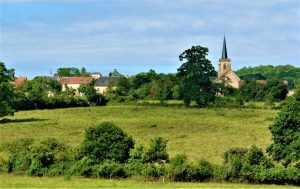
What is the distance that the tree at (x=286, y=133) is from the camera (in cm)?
3294

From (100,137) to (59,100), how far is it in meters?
67.2

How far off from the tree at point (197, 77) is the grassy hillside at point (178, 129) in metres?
12.3

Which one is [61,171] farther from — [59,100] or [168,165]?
[59,100]

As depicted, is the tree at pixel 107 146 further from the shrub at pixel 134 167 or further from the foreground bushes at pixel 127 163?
the shrub at pixel 134 167

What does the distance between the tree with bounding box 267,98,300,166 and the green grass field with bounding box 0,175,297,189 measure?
2.88 metres

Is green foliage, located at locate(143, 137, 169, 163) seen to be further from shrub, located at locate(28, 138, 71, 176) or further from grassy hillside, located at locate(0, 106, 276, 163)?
grassy hillside, located at locate(0, 106, 276, 163)

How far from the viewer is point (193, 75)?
94.5 metres

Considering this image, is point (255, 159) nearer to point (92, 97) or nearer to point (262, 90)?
point (92, 97)

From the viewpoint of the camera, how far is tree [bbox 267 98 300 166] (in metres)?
32.9

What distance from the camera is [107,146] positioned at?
3384 centimetres

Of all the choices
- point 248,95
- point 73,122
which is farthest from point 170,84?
point 73,122

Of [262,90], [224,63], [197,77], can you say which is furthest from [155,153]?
[224,63]

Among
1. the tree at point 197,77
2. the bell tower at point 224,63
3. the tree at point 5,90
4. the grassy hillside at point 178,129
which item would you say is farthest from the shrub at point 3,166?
the bell tower at point 224,63

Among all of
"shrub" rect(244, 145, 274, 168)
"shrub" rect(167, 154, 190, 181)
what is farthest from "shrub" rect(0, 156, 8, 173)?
"shrub" rect(244, 145, 274, 168)
